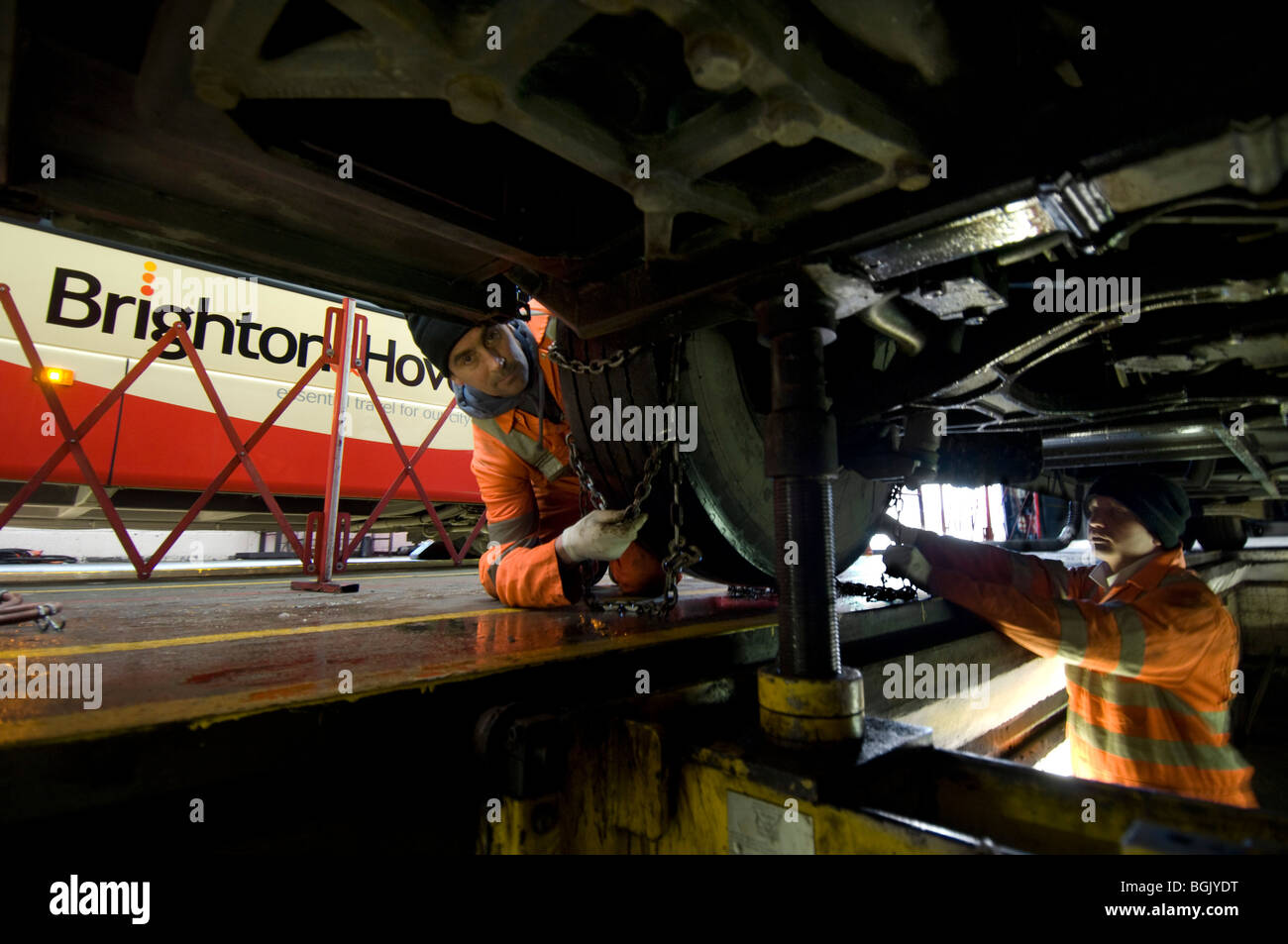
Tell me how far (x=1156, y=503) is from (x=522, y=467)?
284 centimetres

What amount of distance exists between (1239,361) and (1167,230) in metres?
0.95

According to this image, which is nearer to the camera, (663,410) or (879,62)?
(879,62)

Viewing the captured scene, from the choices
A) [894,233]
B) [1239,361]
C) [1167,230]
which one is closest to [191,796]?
[894,233]

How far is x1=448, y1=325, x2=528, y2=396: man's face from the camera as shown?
230 cm

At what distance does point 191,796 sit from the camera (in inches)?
36.8

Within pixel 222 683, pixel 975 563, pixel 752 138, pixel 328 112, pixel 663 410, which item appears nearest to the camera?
pixel 752 138

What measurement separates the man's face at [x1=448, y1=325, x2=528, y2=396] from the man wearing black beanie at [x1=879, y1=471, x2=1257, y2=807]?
5.57 ft

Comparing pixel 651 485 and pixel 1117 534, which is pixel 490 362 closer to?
pixel 651 485

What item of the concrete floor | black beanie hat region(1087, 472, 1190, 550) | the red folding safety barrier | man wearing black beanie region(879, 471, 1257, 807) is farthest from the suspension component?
the red folding safety barrier

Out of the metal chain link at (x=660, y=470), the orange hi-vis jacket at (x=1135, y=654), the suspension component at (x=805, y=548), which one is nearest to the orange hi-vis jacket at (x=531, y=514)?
the metal chain link at (x=660, y=470)

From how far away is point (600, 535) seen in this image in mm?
1906

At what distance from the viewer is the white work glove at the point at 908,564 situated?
8.14 feet

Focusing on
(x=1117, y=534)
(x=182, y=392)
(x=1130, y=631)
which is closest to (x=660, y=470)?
(x=1130, y=631)
